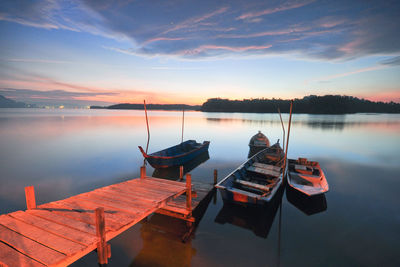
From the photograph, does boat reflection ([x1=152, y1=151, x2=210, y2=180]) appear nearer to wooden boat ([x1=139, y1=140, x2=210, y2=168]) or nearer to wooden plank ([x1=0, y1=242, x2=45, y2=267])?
wooden boat ([x1=139, y1=140, x2=210, y2=168])

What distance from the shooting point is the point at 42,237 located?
4.99m

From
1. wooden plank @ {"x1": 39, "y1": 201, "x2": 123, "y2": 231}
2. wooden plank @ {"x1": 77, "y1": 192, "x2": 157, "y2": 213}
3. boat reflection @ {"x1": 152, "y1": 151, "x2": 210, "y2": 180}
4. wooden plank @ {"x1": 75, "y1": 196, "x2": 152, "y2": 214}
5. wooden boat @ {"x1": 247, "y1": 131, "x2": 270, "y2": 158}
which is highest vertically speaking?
wooden plank @ {"x1": 39, "y1": 201, "x2": 123, "y2": 231}

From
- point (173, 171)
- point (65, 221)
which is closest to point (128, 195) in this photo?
point (65, 221)

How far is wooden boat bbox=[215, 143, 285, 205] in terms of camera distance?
32.1 feet

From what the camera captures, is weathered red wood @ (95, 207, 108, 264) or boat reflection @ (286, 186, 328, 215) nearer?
weathered red wood @ (95, 207, 108, 264)

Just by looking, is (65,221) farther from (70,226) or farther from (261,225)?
(261,225)

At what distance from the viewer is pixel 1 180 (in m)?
Answer: 16.0

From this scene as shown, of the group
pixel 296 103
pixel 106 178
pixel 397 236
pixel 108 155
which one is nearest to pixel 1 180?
pixel 106 178

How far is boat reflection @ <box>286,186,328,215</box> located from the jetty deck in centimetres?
925

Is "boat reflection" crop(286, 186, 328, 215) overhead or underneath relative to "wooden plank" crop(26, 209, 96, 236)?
underneath

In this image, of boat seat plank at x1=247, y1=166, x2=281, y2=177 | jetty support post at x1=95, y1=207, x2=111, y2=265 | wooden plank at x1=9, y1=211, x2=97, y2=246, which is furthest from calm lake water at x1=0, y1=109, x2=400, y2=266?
wooden plank at x1=9, y1=211, x2=97, y2=246

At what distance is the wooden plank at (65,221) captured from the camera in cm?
546

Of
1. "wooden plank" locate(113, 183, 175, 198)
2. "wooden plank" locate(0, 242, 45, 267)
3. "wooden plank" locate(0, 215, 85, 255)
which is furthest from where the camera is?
"wooden plank" locate(113, 183, 175, 198)

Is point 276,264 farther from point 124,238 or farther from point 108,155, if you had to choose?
point 108,155
